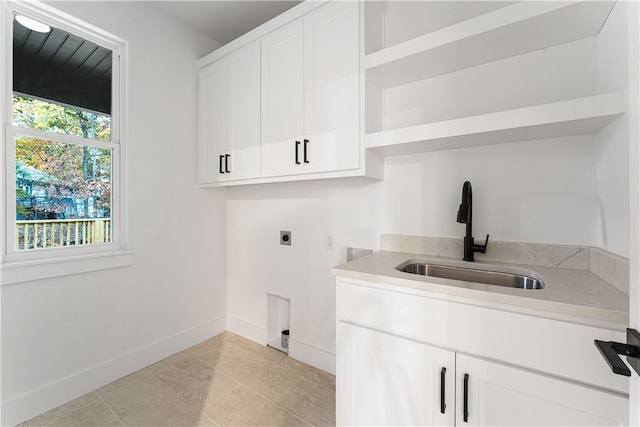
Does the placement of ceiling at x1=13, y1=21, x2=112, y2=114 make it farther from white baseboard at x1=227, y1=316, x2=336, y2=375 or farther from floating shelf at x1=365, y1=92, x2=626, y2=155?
white baseboard at x1=227, y1=316, x2=336, y2=375

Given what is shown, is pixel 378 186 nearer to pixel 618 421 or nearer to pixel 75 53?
pixel 618 421

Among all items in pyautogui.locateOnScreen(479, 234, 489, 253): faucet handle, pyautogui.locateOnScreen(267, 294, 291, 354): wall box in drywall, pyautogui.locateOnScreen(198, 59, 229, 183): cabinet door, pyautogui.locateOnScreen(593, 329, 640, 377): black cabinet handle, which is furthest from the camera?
pyautogui.locateOnScreen(267, 294, 291, 354): wall box in drywall

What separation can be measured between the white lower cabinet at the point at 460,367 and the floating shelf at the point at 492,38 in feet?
3.94

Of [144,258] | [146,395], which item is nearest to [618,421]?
[146,395]

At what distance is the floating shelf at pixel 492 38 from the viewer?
1147 mm

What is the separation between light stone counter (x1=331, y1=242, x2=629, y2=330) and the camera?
0.84m

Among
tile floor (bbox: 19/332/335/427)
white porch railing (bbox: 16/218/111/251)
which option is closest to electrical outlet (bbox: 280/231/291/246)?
tile floor (bbox: 19/332/335/427)

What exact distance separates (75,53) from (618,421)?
3.26 m

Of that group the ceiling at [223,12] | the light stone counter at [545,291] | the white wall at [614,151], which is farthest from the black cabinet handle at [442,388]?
the ceiling at [223,12]

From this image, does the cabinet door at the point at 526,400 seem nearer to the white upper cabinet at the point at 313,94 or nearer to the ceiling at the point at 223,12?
the white upper cabinet at the point at 313,94

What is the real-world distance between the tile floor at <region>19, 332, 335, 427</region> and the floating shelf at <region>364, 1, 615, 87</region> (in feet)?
6.67

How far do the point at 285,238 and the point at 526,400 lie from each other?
176 cm

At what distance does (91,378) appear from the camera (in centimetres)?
186

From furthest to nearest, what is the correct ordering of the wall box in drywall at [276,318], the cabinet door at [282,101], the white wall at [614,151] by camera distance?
1. the wall box in drywall at [276,318]
2. the cabinet door at [282,101]
3. the white wall at [614,151]
